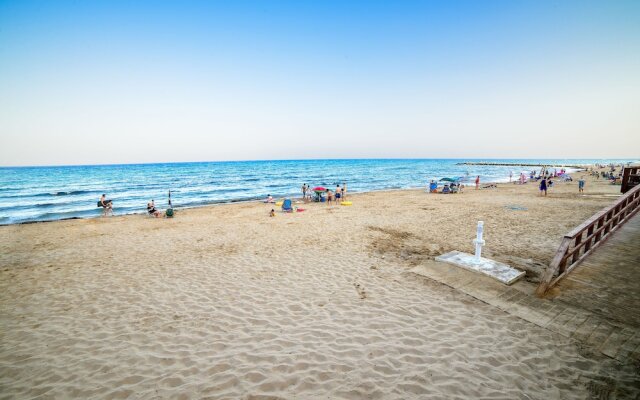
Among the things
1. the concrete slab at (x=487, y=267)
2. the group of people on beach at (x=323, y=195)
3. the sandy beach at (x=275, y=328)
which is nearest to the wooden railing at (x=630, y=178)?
the sandy beach at (x=275, y=328)

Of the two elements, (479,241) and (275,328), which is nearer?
(275,328)

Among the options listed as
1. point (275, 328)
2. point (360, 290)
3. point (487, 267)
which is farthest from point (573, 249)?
point (275, 328)

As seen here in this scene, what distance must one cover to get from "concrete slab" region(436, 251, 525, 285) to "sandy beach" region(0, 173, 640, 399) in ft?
2.35

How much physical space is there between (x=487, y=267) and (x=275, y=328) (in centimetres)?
543

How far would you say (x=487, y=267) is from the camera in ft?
21.7

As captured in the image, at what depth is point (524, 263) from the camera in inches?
292

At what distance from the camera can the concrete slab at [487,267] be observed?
20.1 ft

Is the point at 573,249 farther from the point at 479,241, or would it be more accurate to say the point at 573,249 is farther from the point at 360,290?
the point at 360,290

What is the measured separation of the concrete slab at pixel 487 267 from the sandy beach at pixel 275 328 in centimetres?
72

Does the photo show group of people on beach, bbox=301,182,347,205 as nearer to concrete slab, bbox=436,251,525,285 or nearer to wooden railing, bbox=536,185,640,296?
concrete slab, bbox=436,251,525,285

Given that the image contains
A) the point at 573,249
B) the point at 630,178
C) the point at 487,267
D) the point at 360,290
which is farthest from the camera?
the point at 630,178

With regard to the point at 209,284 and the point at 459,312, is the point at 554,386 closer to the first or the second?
the point at 459,312

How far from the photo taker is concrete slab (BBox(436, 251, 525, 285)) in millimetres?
6129

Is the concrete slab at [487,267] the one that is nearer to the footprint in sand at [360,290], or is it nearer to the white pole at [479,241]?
the white pole at [479,241]
